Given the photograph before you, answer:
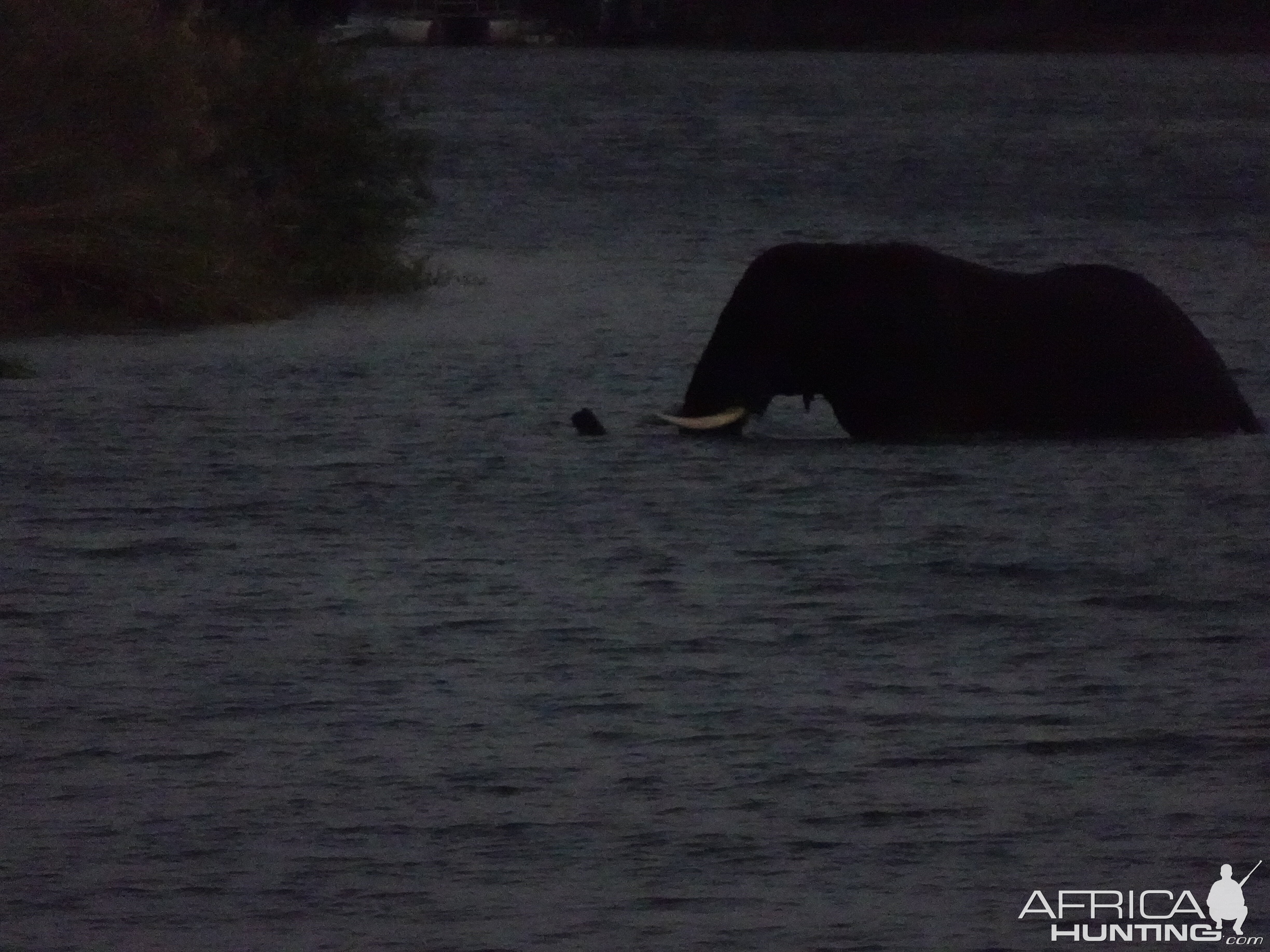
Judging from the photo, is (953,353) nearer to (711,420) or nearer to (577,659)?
(711,420)

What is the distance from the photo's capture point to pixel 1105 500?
12.9 m

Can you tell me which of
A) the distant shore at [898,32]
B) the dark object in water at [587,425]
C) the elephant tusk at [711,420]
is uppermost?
the elephant tusk at [711,420]

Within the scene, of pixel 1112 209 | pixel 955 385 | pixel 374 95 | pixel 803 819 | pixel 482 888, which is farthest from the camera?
pixel 1112 209

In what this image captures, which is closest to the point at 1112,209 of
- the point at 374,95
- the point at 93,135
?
the point at 374,95

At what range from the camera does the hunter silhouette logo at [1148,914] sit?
7.07 metres

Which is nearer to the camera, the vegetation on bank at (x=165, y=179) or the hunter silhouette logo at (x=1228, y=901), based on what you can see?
the hunter silhouette logo at (x=1228, y=901)

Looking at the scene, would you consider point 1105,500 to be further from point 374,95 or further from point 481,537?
point 374,95

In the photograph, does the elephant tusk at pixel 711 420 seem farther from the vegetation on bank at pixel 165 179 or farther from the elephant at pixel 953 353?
the vegetation on bank at pixel 165 179

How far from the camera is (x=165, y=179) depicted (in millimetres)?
20328

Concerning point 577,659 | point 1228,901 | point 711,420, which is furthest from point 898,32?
point 1228,901

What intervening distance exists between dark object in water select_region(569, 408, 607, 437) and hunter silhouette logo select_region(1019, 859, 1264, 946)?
24.7 ft

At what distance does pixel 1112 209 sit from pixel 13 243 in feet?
63.1

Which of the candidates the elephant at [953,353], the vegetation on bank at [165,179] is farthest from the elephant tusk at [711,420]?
the vegetation on bank at [165,179]

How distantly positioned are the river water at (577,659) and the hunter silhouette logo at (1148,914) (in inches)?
1.8
